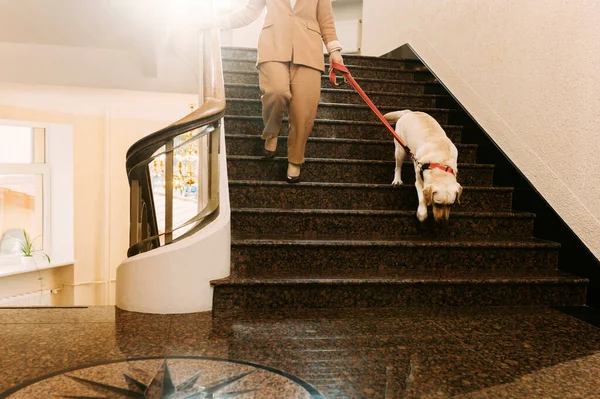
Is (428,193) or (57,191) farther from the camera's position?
(57,191)

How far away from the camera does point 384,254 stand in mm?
2812

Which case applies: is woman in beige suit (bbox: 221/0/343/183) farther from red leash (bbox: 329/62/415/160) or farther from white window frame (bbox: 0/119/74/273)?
white window frame (bbox: 0/119/74/273)

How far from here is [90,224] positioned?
7215 millimetres

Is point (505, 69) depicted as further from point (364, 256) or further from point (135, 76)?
point (135, 76)

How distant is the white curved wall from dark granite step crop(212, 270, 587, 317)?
9cm

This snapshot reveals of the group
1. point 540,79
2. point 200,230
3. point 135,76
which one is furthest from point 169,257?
point 135,76

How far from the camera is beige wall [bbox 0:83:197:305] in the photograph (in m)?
7.01

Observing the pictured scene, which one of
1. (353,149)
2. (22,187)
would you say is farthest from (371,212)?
(22,187)

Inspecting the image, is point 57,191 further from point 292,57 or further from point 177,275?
point 177,275

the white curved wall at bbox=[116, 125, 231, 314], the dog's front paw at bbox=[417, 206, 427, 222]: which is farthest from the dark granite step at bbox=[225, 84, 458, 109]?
the white curved wall at bbox=[116, 125, 231, 314]

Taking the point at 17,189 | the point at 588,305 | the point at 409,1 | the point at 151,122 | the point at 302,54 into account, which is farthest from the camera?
the point at 151,122

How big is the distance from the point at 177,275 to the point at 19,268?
5.06 m

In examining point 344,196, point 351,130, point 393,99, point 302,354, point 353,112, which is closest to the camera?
point 302,354

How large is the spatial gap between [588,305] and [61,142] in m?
6.46
